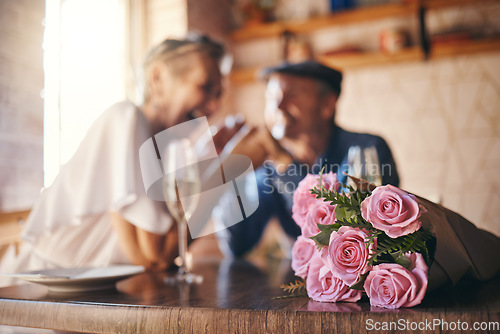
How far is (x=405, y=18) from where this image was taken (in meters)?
2.74

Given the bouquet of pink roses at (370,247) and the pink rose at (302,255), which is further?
the pink rose at (302,255)

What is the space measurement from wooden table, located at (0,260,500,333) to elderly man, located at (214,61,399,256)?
3.24 ft

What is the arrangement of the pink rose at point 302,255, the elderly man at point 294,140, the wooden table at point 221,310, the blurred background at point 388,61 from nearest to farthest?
1. the wooden table at point 221,310
2. the pink rose at point 302,255
3. the elderly man at point 294,140
4. the blurred background at point 388,61

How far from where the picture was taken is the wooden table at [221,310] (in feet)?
1.56

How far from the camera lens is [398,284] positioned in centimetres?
50

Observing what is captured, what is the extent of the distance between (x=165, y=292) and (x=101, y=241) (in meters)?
0.57

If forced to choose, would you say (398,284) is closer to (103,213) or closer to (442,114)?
(103,213)

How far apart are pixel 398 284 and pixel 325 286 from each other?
10 centimetres

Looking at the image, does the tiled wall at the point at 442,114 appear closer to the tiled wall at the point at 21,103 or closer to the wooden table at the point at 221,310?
the tiled wall at the point at 21,103

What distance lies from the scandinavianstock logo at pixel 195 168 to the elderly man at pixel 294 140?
0.51 ft

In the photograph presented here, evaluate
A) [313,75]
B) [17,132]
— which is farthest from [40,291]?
[313,75]

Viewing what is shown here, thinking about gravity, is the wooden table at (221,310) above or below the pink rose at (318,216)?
below

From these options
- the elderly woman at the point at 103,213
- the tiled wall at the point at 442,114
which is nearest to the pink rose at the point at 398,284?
the elderly woman at the point at 103,213

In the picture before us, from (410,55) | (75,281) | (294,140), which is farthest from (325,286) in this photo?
(410,55)
